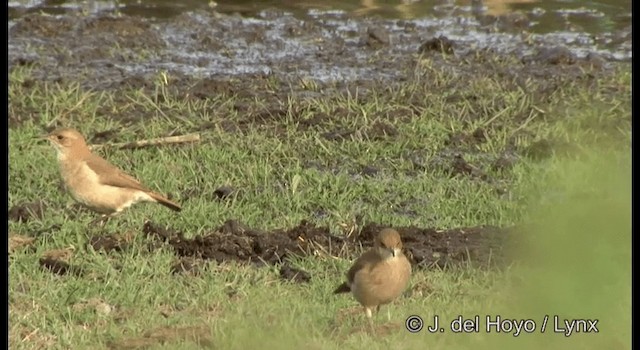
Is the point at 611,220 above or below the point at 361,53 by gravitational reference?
above

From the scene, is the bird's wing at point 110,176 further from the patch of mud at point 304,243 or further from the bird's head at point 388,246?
the bird's head at point 388,246

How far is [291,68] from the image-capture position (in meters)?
11.3

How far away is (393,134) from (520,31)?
3653 mm

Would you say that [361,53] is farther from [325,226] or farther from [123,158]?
[325,226]

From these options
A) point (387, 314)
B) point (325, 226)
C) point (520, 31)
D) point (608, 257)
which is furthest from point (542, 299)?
point (520, 31)

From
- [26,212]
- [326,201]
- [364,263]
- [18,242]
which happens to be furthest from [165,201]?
[364,263]

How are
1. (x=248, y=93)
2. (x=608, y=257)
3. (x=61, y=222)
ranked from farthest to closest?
(x=248, y=93) < (x=61, y=222) < (x=608, y=257)

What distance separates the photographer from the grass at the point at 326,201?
872 millimetres

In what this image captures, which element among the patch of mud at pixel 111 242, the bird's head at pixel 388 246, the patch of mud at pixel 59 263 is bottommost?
the patch of mud at pixel 111 242

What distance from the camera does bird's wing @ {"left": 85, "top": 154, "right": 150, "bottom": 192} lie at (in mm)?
7461

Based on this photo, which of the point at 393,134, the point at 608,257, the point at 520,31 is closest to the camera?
the point at 608,257

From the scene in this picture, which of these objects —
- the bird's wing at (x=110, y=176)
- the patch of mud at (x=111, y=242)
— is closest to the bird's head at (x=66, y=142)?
the bird's wing at (x=110, y=176)

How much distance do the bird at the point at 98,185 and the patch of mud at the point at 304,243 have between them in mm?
397

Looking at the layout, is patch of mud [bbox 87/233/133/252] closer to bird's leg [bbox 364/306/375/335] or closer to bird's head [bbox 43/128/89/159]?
bird's head [bbox 43/128/89/159]
